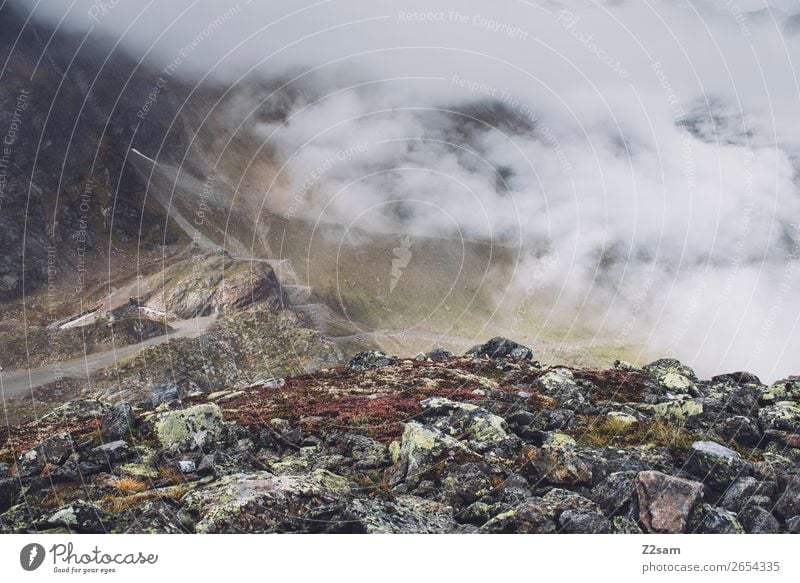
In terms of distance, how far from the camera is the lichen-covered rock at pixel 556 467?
565 inches

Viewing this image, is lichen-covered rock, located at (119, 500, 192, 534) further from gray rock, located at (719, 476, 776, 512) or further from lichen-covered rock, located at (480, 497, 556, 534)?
gray rock, located at (719, 476, 776, 512)

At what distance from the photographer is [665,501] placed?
494 inches

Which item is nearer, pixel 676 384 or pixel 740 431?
pixel 740 431

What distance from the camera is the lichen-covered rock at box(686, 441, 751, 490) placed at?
46.4 ft

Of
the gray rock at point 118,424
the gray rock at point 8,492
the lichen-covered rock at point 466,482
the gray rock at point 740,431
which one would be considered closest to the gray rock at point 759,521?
the lichen-covered rock at point 466,482

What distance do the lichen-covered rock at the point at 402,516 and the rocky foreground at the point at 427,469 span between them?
4 centimetres

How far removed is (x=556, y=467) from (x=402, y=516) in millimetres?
4709

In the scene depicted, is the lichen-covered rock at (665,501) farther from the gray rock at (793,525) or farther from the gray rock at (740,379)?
the gray rock at (740,379)

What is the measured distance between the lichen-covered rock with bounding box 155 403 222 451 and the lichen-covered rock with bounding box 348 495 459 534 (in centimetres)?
719

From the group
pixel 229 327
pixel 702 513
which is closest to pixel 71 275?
pixel 229 327

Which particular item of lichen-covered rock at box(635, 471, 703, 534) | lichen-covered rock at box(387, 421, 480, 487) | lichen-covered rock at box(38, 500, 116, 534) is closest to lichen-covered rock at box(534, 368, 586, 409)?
lichen-covered rock at box(387, 421, 480, 487)

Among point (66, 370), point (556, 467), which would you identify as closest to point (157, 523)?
point (556, 467)

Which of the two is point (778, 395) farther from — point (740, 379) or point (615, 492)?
point (615, 492)
